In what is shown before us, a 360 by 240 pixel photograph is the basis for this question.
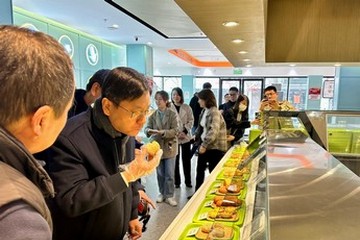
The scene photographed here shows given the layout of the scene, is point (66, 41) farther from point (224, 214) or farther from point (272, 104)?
point (224, 214)

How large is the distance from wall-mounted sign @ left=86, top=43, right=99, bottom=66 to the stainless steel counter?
19.7 feet

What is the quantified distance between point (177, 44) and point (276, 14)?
528 centimetres

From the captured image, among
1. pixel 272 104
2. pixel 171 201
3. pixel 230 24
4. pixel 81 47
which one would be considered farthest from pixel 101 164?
pixel 81 47

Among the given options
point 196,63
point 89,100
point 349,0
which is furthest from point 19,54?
point 196,63

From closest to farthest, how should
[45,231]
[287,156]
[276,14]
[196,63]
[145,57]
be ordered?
1. [45,231]
2. [287,156]
3. [276,14]
4. [145,57]
5. [196,63]

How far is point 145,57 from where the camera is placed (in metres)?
7.67

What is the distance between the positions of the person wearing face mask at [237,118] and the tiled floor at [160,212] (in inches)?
47.3

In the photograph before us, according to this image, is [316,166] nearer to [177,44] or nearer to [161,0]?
[161,0]

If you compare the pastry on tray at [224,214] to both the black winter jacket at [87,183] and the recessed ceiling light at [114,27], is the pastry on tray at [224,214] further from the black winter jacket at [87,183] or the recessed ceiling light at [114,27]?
the recessed ceiling light at [114,27]

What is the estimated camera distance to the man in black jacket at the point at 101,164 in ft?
3.63

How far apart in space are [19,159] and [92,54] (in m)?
6.53

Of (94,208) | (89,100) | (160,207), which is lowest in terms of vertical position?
(160,207)

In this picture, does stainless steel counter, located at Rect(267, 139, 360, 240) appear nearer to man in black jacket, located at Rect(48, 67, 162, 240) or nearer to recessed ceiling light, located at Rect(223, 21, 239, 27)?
man in black jacket, located at Rect(48, 67, 162, 240)

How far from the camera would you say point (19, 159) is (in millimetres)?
541
